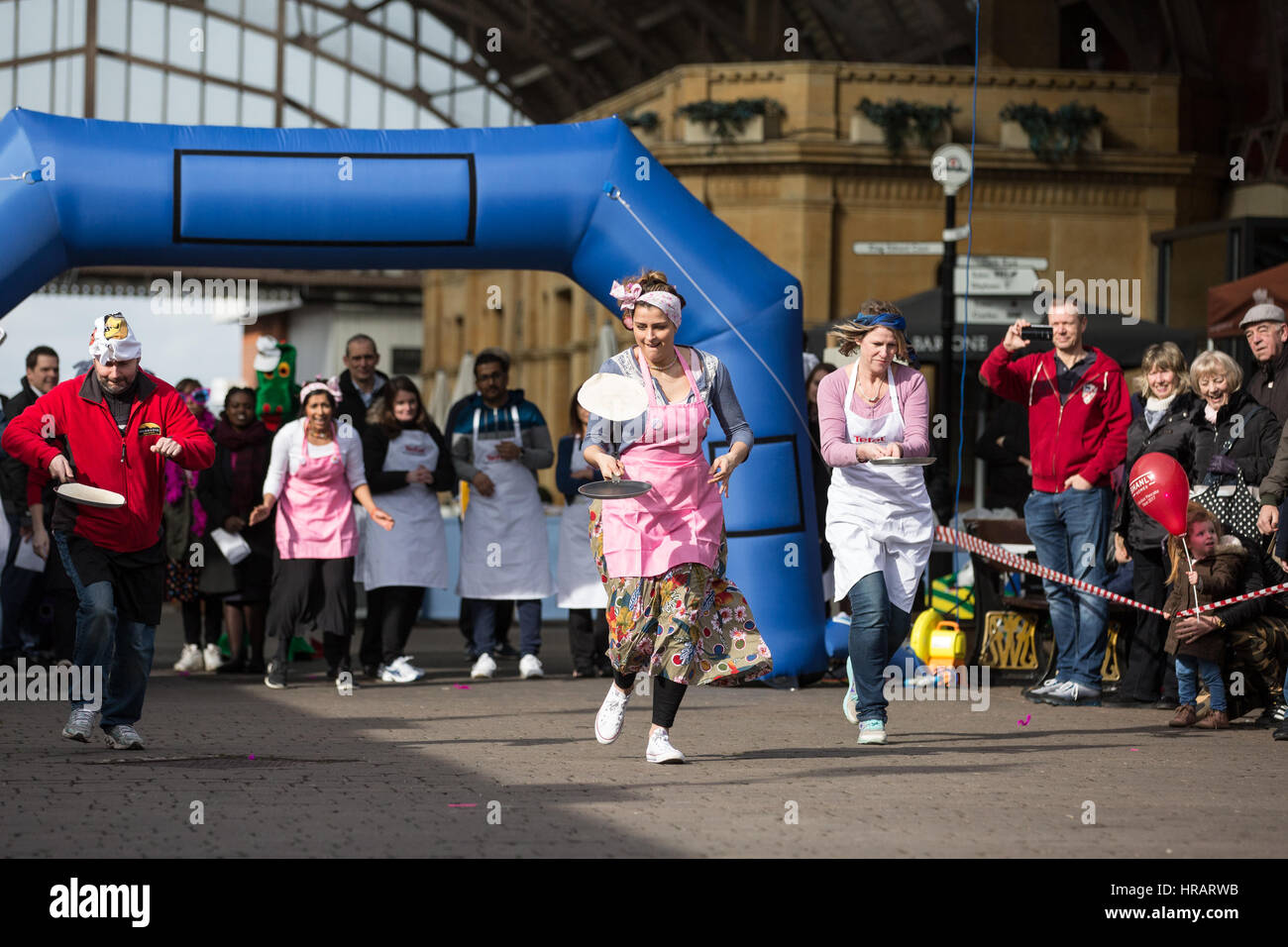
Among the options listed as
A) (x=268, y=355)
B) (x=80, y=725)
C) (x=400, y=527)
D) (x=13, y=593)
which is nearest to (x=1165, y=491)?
(x=400, y=527)

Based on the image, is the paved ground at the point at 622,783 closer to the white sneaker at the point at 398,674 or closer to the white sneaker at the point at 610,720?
the white sneaker at the point at 610,720

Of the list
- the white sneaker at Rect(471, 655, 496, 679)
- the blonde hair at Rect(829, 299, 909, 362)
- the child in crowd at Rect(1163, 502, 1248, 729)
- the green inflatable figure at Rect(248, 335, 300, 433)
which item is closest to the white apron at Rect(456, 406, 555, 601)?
the white sneaker at Rect(471, 655, 496, 679)

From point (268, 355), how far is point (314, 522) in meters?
1.97

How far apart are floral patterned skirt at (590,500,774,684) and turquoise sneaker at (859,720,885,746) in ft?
2.81

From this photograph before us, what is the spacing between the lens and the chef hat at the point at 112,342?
27.7ft

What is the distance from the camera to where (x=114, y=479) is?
8.45 m

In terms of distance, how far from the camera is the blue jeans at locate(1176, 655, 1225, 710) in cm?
984

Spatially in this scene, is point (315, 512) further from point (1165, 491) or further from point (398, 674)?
point (1165, 491)

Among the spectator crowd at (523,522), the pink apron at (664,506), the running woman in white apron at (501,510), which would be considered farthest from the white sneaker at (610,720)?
the running woman in white apron at (501,510)

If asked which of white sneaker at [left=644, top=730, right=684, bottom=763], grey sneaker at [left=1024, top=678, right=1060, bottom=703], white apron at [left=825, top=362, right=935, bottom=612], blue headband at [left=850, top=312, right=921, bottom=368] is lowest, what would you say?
grey sneaker at [left=1024, top=678, right=1060, bottom=703]

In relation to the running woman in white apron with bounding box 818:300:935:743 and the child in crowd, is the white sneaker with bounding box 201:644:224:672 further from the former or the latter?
the child in crowd

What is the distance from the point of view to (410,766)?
8031mm
